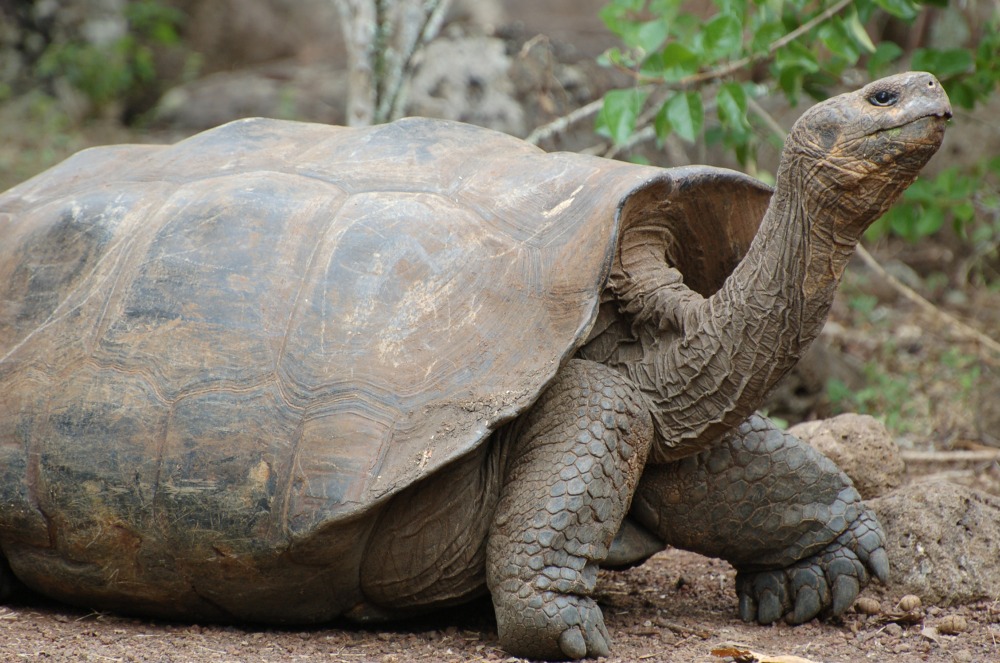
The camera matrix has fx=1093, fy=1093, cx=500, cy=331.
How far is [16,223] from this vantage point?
354 centimetres

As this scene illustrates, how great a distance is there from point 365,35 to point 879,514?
378 centimetres

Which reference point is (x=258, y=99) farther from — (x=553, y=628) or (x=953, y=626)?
(x=953, y=626)

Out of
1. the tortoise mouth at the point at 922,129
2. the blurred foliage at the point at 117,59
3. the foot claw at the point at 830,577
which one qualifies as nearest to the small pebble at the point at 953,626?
the foot claw at the point at 830,577

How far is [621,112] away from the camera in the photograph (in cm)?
434

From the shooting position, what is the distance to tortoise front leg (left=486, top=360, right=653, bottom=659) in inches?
114

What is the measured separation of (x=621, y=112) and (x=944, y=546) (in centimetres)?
201

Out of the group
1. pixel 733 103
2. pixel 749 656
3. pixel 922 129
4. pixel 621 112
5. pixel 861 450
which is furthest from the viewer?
pixel 733 103

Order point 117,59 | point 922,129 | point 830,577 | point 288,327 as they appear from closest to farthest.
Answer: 1. point 922,129
2. point 288,327
3. point 830,577
4. point 117,59

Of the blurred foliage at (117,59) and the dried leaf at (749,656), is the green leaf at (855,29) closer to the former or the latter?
the dried leaf at (749,656)

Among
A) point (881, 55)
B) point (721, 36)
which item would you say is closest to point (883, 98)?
point (721, 36)

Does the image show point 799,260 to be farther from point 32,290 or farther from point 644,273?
point 32,290

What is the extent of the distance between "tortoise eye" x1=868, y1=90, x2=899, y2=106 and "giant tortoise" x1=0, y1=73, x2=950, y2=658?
0.01 m

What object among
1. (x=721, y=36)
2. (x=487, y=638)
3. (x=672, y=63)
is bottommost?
(x=487, y=638)

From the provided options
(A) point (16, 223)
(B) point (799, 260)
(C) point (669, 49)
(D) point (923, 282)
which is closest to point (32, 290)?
(A) point (16, 223)
